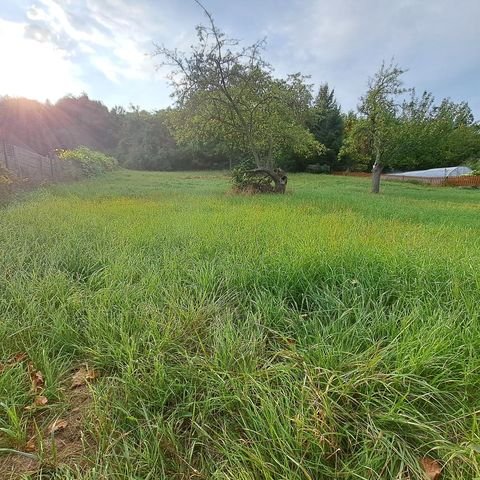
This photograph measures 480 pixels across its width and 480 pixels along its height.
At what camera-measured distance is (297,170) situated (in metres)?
35.4

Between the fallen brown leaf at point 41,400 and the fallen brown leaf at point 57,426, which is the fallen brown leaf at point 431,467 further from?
the fallen brown leaf at point 41,400

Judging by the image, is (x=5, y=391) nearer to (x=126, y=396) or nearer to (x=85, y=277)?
(x=126, y=396)

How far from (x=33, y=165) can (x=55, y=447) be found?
12.8m

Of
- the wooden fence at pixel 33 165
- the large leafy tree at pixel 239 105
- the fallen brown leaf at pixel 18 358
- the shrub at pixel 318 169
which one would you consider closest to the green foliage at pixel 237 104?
the large leafy tree at pixel 239 105

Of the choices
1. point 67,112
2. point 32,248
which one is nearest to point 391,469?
point 32,248

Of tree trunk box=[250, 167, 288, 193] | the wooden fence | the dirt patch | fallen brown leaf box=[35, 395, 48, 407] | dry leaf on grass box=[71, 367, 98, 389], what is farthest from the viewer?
tree trunk box=[250, 167, 288, 193]

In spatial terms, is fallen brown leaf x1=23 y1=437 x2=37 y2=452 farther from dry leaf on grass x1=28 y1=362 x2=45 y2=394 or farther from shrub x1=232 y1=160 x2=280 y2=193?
shrub x1=232 y1=160 x2=280 y2=193

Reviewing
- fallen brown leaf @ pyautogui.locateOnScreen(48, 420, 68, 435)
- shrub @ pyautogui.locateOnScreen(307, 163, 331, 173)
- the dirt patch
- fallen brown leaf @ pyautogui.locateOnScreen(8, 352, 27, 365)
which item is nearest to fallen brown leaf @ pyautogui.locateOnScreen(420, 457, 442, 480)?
the dirt patch

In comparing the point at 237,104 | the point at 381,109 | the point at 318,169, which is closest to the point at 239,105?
the point at 237,104

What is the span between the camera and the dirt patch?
1197 mm

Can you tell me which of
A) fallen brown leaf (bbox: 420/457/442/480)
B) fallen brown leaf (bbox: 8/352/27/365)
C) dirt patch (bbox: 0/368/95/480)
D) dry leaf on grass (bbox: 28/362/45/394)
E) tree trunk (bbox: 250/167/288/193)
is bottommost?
dirt patch (bbox: 0/368/95/480)

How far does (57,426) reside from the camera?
1369mm

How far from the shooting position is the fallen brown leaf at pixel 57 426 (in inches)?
53.4

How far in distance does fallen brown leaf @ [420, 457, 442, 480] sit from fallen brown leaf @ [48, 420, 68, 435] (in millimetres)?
1485
